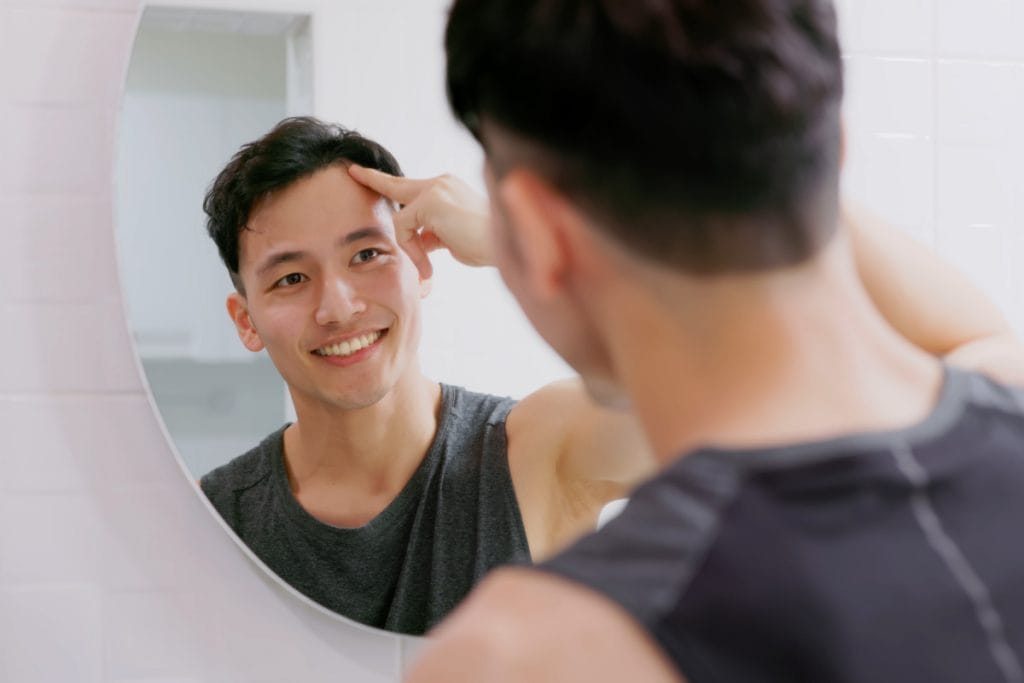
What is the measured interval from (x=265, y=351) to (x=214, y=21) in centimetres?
29

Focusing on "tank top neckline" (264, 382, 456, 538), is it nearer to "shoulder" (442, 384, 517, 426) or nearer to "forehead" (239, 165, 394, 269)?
"shoulder" (442, 384, 517, 426)

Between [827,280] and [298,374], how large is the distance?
62 cm

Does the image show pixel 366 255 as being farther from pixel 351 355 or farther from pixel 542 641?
pixel 542 641

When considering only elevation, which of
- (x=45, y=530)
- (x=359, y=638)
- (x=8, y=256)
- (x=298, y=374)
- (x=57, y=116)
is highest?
(x=57, y=116)

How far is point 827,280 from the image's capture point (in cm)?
58

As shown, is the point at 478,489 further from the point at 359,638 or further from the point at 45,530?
the point at 45,530

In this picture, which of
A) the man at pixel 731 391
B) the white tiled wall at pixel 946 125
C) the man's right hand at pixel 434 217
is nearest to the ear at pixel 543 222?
the man at pixel 731 391

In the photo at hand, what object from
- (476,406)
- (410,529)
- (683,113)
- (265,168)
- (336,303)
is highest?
(683,113)

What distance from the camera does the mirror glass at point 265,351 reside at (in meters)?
1.08

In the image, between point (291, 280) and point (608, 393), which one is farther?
point (291, 280)

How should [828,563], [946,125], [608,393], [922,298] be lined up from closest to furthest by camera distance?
[828,563]
[608,393]
[922,298]
[946,125]

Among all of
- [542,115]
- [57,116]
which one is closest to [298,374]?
[57,116]

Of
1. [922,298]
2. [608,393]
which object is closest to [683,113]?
[608,393]

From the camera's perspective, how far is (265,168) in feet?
3.53
